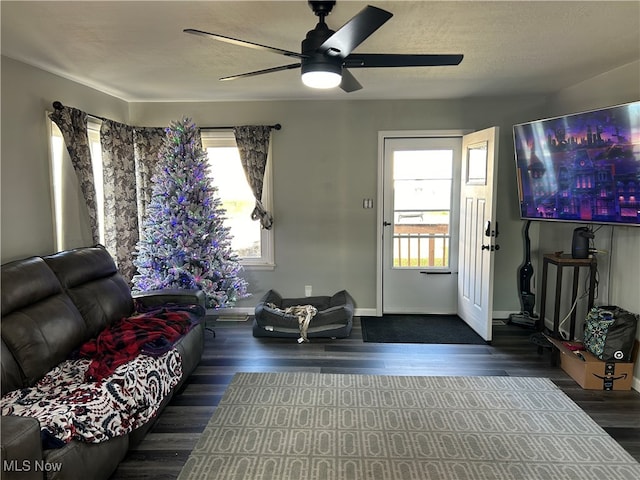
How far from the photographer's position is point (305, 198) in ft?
15.7

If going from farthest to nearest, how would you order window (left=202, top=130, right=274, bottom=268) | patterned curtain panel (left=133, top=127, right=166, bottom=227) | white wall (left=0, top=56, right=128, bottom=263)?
1. window (left=202, top=130, right=274, bottom=268)
2. patterned curtain panel (left=133, top=127, right=166, bottom=227)
3. white wall (left=0, top=56, right=128, bottom=263)

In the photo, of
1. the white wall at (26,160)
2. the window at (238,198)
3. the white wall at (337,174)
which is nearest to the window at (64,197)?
the white wall at (26,160)

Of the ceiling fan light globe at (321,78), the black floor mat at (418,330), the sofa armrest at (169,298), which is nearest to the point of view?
the ceiling fan light globe at (321,78)

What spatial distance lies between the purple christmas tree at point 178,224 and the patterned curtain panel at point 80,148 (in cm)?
52

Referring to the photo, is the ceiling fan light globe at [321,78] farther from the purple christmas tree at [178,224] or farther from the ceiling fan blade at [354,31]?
the purple christmas tree at [178,224]

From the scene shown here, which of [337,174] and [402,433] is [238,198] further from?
[402,433]

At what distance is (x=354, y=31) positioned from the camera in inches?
71.0

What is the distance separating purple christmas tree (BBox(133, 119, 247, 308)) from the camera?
399 cm

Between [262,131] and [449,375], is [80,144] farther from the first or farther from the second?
[449,375]

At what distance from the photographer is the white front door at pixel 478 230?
12.8 feet

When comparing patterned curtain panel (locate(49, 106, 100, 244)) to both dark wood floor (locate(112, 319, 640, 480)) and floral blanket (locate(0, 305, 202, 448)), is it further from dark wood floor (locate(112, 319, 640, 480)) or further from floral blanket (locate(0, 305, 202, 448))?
dark wood floor (locate(112, 319, 640, 480))

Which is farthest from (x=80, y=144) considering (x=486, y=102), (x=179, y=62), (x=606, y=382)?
(x=606, y=382)

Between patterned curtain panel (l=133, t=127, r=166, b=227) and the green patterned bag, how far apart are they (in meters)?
4.39

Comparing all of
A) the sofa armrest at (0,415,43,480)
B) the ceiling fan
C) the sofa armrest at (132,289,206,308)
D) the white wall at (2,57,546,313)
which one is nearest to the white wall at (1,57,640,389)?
the white wall at (2,57,546,313)
